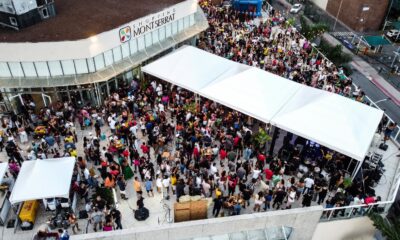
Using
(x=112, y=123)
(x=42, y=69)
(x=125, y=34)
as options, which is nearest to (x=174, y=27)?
(x=125, y=34)

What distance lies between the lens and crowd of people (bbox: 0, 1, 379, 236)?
14875 mm

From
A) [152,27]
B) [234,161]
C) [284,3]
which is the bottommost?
[284,3]

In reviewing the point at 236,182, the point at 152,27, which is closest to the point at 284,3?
the point at 152,27

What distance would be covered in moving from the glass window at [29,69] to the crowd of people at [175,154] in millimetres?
2038

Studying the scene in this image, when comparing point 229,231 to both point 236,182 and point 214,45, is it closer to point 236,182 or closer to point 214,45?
point 236,182

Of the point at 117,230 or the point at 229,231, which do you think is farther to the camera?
the point at 229,231

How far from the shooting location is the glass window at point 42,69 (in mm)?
19688

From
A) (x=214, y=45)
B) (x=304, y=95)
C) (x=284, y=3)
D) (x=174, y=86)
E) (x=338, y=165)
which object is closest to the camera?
(x=338, y=165)

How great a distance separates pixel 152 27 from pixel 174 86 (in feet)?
14.0

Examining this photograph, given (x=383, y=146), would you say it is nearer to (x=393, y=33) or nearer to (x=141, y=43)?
(x=141, y=43)

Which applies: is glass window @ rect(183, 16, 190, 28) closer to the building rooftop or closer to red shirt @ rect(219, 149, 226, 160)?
the building rooftop

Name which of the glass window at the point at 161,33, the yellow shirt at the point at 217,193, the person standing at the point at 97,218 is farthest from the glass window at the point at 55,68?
A: the yellow shirt at the point at 217,193

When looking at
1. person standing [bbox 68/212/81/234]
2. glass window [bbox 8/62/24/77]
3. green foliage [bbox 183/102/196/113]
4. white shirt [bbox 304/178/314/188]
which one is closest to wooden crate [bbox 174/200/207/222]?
person standing [bbox 68/212/81/234]

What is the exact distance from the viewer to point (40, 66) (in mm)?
19766
